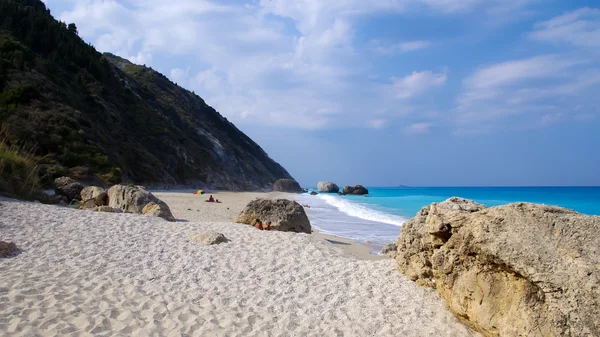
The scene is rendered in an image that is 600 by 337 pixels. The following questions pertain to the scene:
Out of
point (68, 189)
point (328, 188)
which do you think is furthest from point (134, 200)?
point (328, 188)

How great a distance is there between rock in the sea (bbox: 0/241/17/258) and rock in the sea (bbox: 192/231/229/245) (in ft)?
11.0

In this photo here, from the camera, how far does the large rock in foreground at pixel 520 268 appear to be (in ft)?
13.2

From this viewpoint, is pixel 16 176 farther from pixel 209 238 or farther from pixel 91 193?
pixel 209 238

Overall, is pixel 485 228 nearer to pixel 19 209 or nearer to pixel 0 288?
pixel 0 288

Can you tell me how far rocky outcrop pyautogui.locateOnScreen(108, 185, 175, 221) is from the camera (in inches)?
494

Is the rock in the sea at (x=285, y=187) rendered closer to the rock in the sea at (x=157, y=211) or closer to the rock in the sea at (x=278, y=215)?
the rock in the sea at (x=157, y=211)

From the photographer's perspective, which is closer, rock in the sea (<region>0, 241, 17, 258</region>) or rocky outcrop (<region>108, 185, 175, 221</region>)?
rock in the sea (<region>0, 241, 17, 258</region>)

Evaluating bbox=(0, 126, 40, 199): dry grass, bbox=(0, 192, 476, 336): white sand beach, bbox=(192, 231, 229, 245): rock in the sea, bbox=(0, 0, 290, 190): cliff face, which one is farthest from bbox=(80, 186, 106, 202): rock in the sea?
bbox=(192, 231, 229, 245): rock in the sea

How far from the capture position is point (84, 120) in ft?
96.1

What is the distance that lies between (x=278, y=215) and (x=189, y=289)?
6.11 meters

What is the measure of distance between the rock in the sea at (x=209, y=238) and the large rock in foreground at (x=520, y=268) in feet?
16.1

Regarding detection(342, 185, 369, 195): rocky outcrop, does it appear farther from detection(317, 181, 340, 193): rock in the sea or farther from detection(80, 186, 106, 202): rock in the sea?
detection(80, 186, 106, 202): rock in the sea

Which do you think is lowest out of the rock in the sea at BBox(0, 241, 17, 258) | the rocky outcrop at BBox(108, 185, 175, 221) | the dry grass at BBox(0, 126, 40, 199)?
the rock in the sea at BBox(0, 241, 17, 258)

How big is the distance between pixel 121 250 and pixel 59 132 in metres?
21.9
